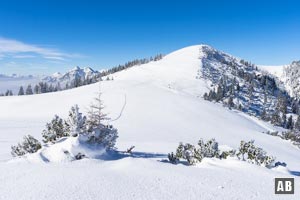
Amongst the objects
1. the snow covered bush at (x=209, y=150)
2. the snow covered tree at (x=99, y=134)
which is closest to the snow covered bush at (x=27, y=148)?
the snow covered tree at (x=99, y=134)

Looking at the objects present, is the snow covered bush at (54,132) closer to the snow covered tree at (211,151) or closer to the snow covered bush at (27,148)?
the snow covered bush at (27,148)

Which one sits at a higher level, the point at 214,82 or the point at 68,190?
the point at 214,82

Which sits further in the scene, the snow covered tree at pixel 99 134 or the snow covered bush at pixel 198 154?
the snow covered tree at pixel 99 134

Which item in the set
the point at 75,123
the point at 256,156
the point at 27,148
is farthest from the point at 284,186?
the point at 27,148

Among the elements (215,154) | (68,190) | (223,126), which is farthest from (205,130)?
(68,190)

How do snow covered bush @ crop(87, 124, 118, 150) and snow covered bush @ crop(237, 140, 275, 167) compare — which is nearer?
snow covered bush @ crop(237, 140, 275, 167)

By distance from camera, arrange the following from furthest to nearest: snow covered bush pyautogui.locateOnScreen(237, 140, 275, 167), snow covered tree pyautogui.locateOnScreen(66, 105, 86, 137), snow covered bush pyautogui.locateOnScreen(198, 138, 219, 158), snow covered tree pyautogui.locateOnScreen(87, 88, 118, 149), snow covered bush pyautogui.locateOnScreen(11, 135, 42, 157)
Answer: snow covered bush pyautogui.locateOnScreen(11, 135, 42, 157) < snow covered bush pyautogui.locateOnScreen(198, 138, 219, 158) < snow covered tree pyautogui.locateOnScreen(87, 88, 118, 149) < snow covered tree pyautogui.locateOnScreen(66, 105, 86, 137) < snow covered bush pyautogui.locateOnScreen(237, 140, 275, 167)

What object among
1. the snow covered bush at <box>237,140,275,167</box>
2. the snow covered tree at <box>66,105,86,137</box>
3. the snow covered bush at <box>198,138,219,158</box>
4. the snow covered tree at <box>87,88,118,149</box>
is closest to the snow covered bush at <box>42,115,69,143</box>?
the snow covered tree at <box>66,105,86,137</box>

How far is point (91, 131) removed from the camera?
2109 centimetres

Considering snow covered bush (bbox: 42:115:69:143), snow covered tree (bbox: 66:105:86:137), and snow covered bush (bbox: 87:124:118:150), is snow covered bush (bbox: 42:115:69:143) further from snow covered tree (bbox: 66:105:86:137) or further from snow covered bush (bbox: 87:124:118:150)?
snow covered bush (bbox: 87:124:118:150)

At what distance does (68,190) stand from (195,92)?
132155mm

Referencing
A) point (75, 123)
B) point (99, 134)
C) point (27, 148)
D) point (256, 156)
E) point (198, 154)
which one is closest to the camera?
point (256, 156)

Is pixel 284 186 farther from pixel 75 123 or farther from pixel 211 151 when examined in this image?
pixel 75 123

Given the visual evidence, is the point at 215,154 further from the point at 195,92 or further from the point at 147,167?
the point at 195,92
